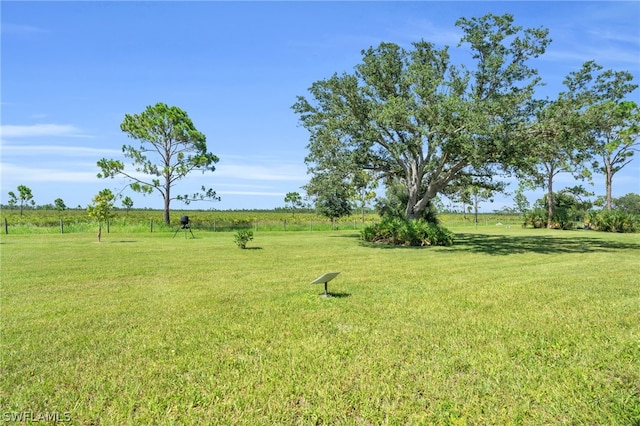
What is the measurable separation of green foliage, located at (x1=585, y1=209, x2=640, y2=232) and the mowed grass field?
30.3m

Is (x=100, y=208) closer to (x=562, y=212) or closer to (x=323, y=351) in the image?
(x=323, y=351)

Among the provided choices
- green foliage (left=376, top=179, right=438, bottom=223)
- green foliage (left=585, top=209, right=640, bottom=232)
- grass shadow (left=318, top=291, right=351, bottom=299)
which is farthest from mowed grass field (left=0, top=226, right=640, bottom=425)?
green foliage (left=585, top=209, right=640, bottom=232)

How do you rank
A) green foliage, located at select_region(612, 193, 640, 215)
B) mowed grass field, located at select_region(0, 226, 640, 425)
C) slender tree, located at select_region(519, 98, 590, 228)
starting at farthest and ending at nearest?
green foliage, located at select_region(612, 193, 640, 215)
slender tree, located at select_region(519, 98, 590, 228)
mowed grass field, located at select_region(0, 226, 640, 425)

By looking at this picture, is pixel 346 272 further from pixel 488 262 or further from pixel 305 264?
pixel 488 262

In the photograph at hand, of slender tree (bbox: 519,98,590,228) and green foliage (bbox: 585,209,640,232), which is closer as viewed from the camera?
slender tree (bbox: 519,98,590,228)

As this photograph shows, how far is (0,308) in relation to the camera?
680cm

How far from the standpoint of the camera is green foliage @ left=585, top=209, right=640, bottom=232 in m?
32.8

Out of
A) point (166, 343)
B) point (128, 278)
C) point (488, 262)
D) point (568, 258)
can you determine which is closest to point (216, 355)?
point (166, 343)

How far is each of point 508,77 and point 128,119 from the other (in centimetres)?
3692

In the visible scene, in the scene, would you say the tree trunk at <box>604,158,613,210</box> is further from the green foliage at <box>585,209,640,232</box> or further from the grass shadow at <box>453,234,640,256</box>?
the grass shadow at <box>453,234,640,256</box>

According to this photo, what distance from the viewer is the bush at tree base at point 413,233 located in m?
20.2

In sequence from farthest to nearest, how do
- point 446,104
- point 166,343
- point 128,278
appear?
point 446,104 → point 128,278 → point 166,343

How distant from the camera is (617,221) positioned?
108 ft

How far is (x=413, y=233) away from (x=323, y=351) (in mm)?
16186
